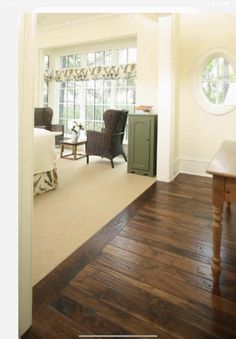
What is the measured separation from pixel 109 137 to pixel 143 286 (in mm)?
3345

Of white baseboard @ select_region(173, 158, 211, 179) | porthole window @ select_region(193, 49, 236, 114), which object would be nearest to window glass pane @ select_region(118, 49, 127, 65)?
porthole window @ select_region(193, 49, 236, 114)

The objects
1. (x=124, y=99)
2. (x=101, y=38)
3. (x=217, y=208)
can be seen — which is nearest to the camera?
(x=217, y=208)

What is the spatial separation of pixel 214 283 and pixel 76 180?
2.72m

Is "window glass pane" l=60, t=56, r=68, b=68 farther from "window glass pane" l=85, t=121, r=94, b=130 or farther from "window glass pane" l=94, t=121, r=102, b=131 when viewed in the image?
"window glass pane" l=94, t=121, r=102, b=131

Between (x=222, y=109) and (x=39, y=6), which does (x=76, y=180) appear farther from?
(x=39, y=6)

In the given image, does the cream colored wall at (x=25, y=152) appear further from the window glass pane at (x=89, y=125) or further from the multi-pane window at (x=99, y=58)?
the window glass pane at (x=89, y=125)

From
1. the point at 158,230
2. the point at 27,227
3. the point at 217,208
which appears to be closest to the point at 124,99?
the point at 158,230

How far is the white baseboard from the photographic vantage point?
442 centimetres

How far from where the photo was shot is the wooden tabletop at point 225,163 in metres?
1.57

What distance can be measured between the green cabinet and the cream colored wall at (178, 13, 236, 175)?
49cm

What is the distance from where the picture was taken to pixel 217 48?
13.4 ft

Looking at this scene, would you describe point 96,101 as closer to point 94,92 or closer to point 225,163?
point 94,92

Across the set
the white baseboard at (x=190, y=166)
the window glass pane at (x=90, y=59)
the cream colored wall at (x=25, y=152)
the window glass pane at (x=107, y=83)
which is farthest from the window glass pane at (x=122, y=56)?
the cream colored wall at (x=25, y=152)

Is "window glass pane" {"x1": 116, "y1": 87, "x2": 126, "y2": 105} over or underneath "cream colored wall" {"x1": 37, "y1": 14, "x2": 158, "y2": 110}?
underneath
